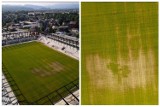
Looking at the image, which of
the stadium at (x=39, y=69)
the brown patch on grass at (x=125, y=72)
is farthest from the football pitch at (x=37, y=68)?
the brown patch on grass at (x=125, y=72)

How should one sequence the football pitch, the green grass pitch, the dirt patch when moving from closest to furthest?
the green grass pitch
the football pitch
the dirt patch

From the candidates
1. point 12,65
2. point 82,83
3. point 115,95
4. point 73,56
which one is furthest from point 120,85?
point 12,65

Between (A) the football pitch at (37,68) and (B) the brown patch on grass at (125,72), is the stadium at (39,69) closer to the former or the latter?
(A) the football pitch at (37,68)

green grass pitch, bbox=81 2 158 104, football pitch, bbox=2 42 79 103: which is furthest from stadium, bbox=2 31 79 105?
green grass pitch, bbox=81 2 158 104

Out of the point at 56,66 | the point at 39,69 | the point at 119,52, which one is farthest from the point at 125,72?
the point at 39,69

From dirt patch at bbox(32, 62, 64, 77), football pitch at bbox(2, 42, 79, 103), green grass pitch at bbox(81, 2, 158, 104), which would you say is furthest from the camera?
dirt patch at bbox(32, 62, 64, 77)

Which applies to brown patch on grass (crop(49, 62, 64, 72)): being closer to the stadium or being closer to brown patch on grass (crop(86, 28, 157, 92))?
the stadium

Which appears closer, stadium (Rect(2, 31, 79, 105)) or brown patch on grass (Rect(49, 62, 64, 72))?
stadium (Rect(2, 31, 79, 105))
